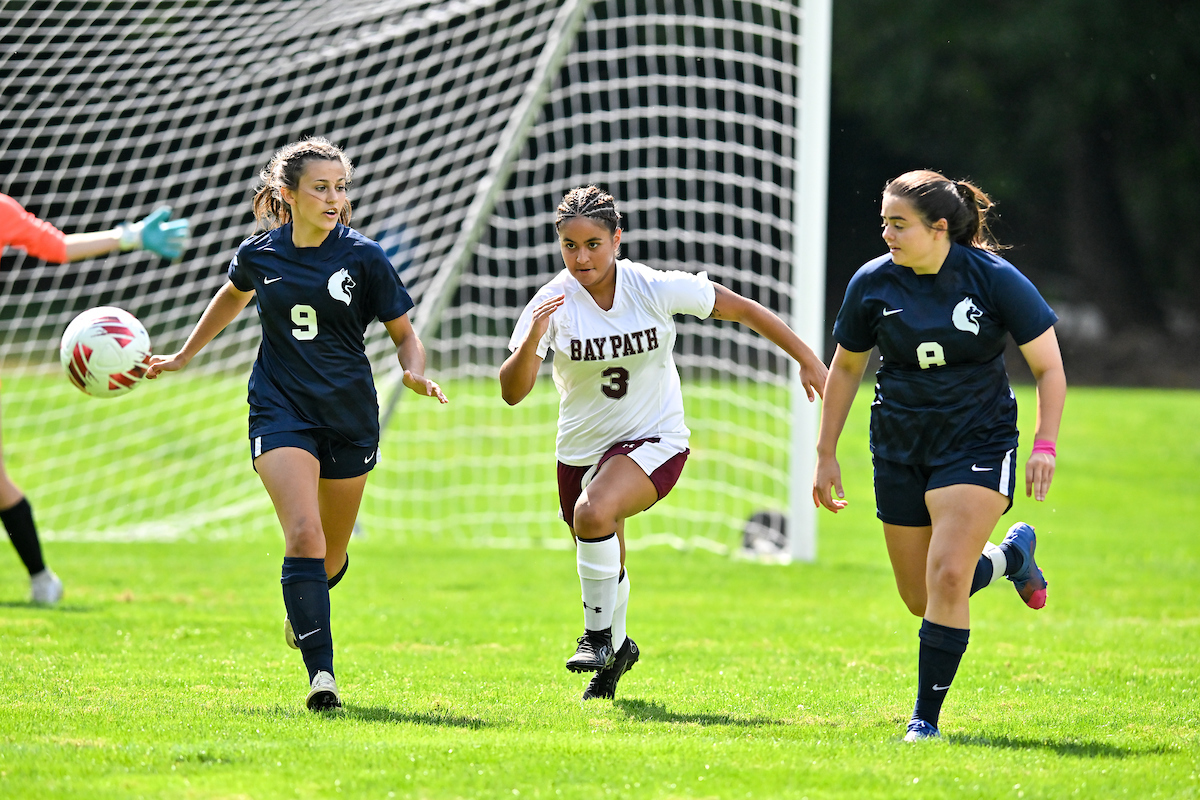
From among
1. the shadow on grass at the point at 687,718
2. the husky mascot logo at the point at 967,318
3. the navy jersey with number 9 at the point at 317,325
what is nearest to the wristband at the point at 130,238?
the navy jersey with number 9 at the point at 317,325

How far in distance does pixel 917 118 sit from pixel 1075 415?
13.2 meters

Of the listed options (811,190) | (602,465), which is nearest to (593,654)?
(602,465)

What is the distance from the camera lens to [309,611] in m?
4.74

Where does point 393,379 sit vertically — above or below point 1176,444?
below

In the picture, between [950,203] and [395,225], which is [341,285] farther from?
[395,225]

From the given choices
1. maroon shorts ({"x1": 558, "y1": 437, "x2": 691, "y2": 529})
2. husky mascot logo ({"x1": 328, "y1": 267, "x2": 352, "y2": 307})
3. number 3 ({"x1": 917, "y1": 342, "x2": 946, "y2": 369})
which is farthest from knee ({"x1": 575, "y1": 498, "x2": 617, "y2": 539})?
number 3 ({"x1": 917, "y1": 342, "x2": 946, "y2": 369})

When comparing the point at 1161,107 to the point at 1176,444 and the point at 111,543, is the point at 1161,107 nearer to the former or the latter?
the point at 1176,444

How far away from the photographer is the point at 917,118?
2873 cm

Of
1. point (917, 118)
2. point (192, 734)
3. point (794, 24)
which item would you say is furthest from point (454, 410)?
point (917, 118)

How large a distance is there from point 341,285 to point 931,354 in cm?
225

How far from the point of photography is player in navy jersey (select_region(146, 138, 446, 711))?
477cm

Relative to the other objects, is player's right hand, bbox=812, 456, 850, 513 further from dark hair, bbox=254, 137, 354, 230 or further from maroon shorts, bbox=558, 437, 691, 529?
dark hair, bbox=254, 137, 354, 230

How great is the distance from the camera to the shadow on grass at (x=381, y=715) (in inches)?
181

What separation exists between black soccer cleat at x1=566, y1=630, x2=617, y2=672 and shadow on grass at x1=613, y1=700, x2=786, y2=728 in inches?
7.8
